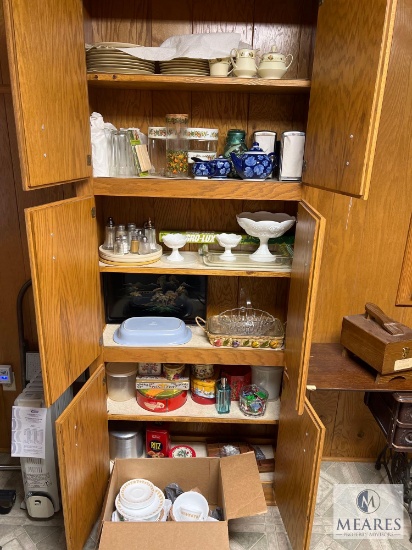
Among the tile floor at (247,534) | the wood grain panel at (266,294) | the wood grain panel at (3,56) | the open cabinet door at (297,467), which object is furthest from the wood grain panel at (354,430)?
the wood grain panel at (3,56)

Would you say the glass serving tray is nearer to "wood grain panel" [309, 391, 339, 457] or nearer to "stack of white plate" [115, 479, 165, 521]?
"wood grain panel" [309, 391, 339, 457]

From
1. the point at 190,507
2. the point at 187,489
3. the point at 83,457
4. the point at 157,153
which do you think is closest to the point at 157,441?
the point at 187,489

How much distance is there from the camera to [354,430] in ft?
6.65

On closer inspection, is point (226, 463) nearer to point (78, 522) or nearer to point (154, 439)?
point (154, 439)

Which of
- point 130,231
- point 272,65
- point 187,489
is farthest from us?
point 187,489

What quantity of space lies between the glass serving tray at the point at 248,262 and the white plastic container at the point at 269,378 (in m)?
0.49

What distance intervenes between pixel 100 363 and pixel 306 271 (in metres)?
0.87

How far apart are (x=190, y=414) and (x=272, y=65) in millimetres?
1343

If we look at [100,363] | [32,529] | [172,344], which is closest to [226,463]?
[172,344]

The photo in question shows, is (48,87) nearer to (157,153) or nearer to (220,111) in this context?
(157,153)

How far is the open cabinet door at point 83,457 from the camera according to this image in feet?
4.30

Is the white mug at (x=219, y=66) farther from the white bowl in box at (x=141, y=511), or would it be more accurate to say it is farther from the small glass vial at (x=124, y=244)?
the white bowl in box at (x=141, y=511)

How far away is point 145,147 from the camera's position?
4.99 ft

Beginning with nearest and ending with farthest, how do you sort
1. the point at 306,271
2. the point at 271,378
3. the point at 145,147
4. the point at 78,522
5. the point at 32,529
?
1. the point at 306,271
2. the point at 78,522
3. the point at 145,147
4. the point at 32,529
5. the point at 271,378
